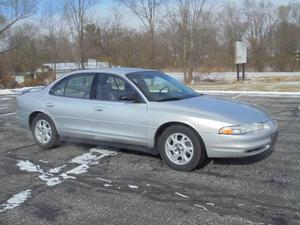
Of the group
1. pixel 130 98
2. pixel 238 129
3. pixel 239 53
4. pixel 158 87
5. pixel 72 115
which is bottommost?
pixel 238 129

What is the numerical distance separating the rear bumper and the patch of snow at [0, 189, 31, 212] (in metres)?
2.37

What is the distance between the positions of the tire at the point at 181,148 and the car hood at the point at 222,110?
30 cm

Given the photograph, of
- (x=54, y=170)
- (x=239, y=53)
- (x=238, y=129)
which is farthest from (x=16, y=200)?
(x=239, y=53)

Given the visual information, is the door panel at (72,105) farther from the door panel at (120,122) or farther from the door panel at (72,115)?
the door panel at (120,122)

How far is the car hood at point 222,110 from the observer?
534cm

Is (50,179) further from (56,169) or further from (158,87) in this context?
(158,87)

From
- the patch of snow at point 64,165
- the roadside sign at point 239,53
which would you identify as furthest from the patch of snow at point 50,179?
the roadside sign at point 239,53

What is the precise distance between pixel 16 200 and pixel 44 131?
8.55 ft

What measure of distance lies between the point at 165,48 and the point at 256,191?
36.2 m

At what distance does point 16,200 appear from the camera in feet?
15.2

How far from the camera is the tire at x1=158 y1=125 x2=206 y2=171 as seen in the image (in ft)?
17.7

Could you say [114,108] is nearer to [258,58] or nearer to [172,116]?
[172,116]

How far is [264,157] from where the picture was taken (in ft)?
20.1

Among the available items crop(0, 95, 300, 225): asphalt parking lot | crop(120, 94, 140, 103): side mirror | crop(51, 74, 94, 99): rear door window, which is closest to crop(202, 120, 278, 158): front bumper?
crop(0, 95, 300, 225): asphalt parking lot
